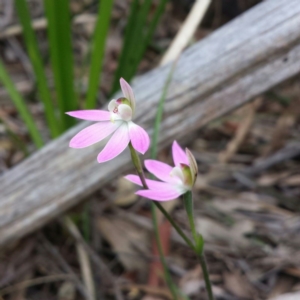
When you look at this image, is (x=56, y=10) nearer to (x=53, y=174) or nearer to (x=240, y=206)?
(x=53, y=174)

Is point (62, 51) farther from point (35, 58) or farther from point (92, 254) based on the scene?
point (92, 254)

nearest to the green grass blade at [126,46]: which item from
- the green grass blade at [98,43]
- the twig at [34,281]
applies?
the green grass blade at [98,43]

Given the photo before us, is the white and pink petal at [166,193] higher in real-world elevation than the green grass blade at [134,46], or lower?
higher

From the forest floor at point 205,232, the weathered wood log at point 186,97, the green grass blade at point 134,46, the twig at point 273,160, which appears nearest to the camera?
the weathered wood log at point 186,97

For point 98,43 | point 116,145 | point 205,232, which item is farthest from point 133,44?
point 116,145

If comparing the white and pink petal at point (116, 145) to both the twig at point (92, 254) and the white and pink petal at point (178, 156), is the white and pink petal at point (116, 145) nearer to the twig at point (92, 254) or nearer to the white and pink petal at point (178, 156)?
the white and pink petal at point (178, 156)

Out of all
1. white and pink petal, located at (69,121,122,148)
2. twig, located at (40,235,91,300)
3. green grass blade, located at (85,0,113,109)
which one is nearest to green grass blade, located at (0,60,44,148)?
green grass blade, located at (85,0,113,109)

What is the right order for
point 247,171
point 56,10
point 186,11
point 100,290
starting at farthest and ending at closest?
point 186,11, point 247,171, point 100,290, point 56,10

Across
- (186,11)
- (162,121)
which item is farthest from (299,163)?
(186,11)
